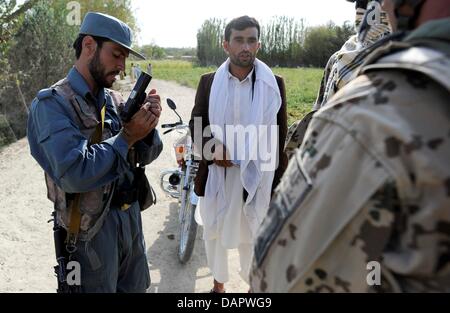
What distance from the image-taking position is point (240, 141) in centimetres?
303

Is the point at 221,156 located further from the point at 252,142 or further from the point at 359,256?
the point at 359,256

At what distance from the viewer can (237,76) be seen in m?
3.10

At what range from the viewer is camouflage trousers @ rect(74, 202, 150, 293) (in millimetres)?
2039

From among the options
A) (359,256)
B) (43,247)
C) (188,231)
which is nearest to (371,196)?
(359,256)

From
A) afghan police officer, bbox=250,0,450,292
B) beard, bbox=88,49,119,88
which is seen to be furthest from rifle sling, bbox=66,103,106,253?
afghan police officer, bbox=250,0,450,292

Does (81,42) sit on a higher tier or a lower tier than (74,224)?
higher

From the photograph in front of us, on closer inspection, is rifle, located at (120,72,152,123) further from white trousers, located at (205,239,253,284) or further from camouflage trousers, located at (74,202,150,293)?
white trousers, located at (205,239,253,284)

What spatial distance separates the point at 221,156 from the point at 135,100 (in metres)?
1.06

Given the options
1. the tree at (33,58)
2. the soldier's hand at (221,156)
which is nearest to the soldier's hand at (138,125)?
the soldier's hand at (221,156)

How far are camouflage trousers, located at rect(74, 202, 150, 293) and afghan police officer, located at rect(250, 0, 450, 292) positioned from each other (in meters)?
1.38

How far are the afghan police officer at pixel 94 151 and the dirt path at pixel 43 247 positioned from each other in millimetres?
1317

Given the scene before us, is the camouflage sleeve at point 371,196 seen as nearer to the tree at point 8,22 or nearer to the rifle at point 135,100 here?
the rifle at point 135,100

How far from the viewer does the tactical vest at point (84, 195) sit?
76.8 inches
